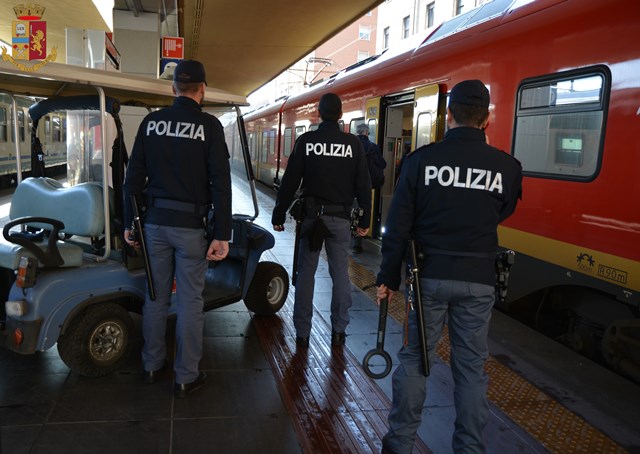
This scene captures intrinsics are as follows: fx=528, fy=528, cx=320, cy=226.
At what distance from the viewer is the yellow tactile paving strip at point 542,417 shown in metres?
2.93

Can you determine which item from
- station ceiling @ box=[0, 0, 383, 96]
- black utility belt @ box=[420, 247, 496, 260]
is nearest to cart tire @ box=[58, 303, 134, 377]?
black utility belt @ box=[420, 247, 496, 260]

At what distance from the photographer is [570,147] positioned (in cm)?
419

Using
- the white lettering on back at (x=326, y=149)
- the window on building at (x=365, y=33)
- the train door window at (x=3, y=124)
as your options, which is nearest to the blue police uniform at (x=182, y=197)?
the white lettering on back at (x=326, y=149)

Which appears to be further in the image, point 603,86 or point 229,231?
point 603,86

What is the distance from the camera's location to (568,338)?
187 inches

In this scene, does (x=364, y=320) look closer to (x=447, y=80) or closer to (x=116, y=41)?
(x=447, y=80)

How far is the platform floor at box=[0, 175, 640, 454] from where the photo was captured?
284 centimetres

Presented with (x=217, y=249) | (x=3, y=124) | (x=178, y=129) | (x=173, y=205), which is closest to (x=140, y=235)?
(x=173, y=205)

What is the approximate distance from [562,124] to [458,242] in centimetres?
243

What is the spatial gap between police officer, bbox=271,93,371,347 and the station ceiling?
6.60m

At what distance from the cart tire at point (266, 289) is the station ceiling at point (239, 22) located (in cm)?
646

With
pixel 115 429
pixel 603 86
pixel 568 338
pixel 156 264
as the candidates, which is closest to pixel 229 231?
pixel 156 264

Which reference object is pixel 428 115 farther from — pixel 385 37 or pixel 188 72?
pixel 385 37

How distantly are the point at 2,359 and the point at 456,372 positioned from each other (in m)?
3.08
